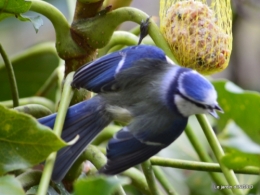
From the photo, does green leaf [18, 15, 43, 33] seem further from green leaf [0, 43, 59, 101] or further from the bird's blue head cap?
green leaf [0, 43, 59, 101]

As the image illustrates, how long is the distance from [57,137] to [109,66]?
0.94ft

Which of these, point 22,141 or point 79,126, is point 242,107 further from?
point 22,141

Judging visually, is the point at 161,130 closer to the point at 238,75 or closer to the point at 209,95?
the point at 209,95

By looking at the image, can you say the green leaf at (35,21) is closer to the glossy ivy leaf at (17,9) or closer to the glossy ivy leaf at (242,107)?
the glossy ivy leaf at (17,9)

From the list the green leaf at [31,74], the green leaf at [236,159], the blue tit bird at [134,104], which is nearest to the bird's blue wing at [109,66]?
the blue tit bird at [134,104]

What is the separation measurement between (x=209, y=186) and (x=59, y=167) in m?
0.56

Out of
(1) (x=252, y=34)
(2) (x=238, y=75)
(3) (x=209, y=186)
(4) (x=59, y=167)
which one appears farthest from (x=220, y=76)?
(4) (x=59, y=167)

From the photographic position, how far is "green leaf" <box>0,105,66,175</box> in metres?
0.68

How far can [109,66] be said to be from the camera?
0.92 metres

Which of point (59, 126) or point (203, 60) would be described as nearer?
point (59, 126)

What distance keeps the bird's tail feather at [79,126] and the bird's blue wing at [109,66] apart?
0.12ft

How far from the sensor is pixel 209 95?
0.83m

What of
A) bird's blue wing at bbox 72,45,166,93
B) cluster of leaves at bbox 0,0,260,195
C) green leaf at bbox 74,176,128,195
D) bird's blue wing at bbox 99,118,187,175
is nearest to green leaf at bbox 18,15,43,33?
cluster of leaves at bbox 0,0,260,195

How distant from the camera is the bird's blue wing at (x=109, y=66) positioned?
2.93 ft
